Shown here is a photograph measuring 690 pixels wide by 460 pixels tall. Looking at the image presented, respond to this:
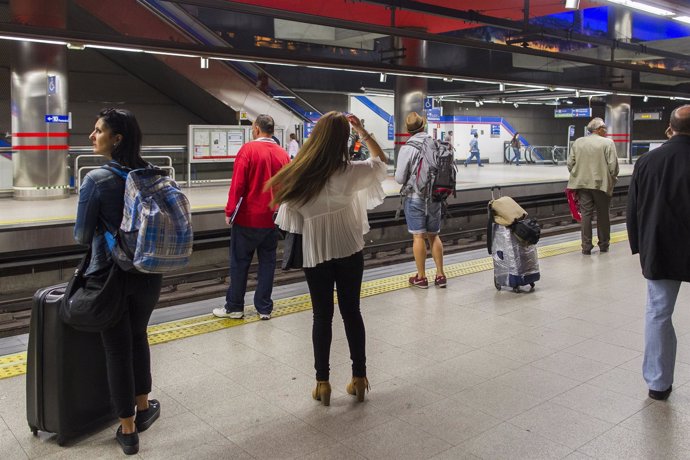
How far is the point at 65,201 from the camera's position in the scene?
1109 centimetres

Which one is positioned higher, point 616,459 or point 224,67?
point 224,67

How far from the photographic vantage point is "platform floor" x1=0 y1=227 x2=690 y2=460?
2.92 meters

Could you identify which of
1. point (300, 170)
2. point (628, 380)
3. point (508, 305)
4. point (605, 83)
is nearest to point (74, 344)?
point (300, 170)

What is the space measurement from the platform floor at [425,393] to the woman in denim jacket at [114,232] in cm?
23

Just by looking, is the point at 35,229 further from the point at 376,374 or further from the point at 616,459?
the point at 616,459

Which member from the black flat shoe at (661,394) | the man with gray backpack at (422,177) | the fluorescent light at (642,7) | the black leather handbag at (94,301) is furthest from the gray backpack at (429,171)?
the black leather handbag at (94,301)

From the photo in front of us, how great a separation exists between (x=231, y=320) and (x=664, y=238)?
3.01 meters

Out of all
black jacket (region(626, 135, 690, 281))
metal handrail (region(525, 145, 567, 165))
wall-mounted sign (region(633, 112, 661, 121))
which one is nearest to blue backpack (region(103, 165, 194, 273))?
black jacket (region(626, 135, 690, 281))

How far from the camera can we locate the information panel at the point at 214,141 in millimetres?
13604

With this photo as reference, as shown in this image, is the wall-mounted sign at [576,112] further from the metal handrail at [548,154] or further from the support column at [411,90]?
the support column at [411,90]

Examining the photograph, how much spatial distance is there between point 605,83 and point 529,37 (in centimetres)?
496

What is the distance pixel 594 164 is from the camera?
7609mm

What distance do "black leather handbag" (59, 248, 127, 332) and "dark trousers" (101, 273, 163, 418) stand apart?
0.06 meters

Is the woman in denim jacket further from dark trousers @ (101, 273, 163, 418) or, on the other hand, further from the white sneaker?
the white sneaker
